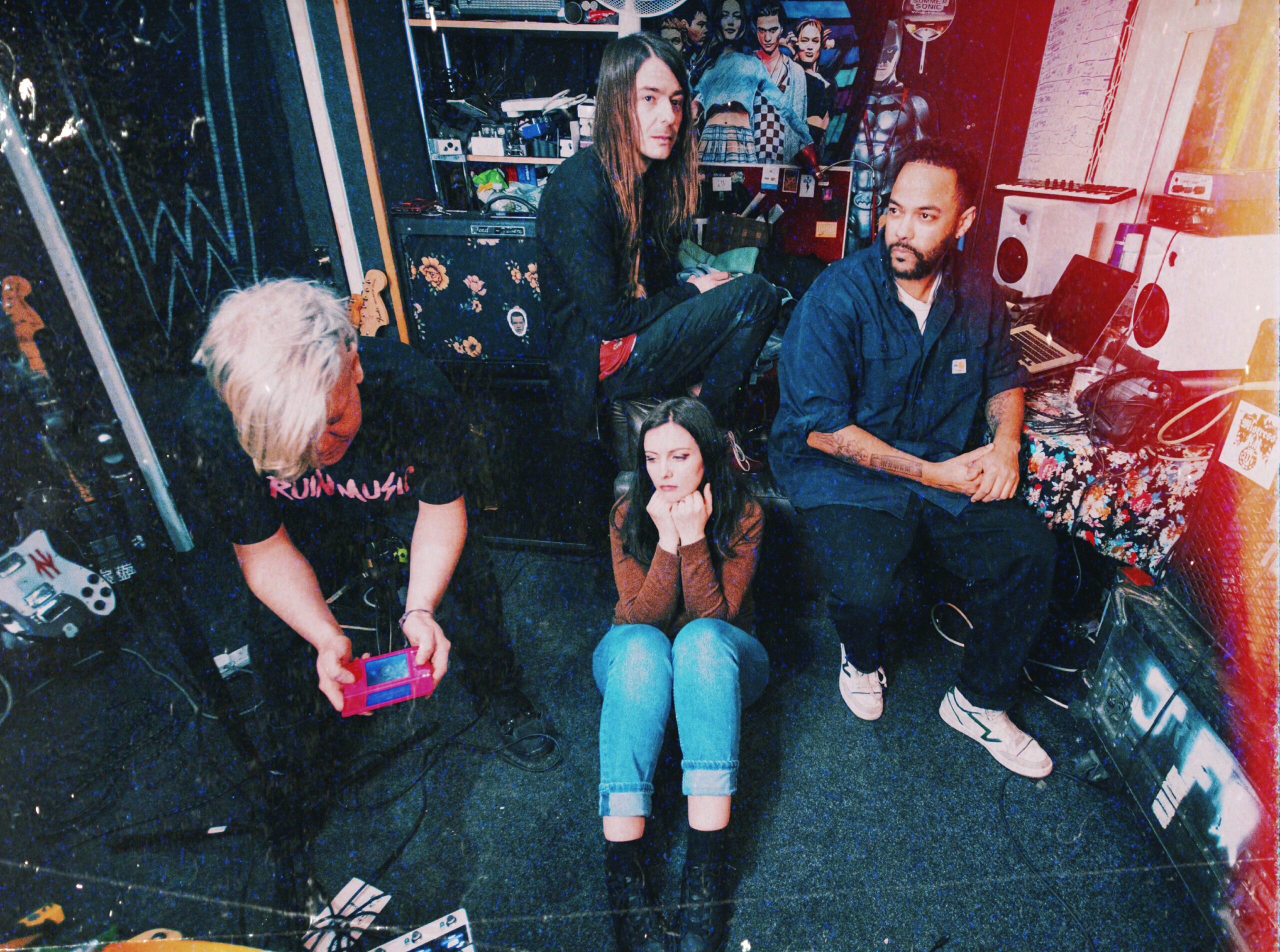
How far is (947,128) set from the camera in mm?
2447

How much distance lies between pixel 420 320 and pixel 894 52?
6.82 ft

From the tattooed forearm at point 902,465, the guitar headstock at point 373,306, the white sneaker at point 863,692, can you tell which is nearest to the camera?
the tattooed forearm at point 902,465

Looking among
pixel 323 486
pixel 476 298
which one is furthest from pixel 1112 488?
pixel 476 298

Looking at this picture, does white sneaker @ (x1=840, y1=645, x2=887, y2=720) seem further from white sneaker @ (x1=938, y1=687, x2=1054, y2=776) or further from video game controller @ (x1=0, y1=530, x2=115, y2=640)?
video game controller @ (x1=0, y1=530, x2=115, y2=640)

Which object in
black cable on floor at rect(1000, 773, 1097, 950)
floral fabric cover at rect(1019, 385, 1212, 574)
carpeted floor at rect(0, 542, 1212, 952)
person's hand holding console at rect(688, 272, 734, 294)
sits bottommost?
black cable on floor at rect(1000, 773, 1097, 950)

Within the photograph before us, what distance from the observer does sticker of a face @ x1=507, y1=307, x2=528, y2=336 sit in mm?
2422

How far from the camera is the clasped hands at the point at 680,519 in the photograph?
1366mm

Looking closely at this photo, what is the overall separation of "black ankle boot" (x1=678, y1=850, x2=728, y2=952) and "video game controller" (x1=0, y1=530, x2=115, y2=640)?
68.2 inches

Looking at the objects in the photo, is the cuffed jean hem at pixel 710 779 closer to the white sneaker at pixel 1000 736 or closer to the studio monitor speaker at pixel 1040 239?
the white sneaker at pixel 1000 736

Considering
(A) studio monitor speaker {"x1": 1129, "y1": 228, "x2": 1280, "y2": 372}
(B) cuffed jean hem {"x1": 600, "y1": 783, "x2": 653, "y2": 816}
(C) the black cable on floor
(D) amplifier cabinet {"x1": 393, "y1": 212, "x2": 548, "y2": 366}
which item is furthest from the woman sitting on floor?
(D) amplifier cabinet {"x1": 393, "y1": 212, "x2": 548, "y2": 366}

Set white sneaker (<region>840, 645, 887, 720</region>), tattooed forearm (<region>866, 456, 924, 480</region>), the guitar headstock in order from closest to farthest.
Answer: tattooed forearm (<region>866, 456, 924, 480</region>) < white sneaker (<region>840, 645, 887, 720</region>) < the guitar headstock

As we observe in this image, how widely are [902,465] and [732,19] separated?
6.24ft

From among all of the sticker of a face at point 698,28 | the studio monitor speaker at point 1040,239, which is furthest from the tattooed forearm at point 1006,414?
the sticker of a face at point 698,28

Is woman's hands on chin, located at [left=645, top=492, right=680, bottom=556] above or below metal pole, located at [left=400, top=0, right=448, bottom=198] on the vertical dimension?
below
